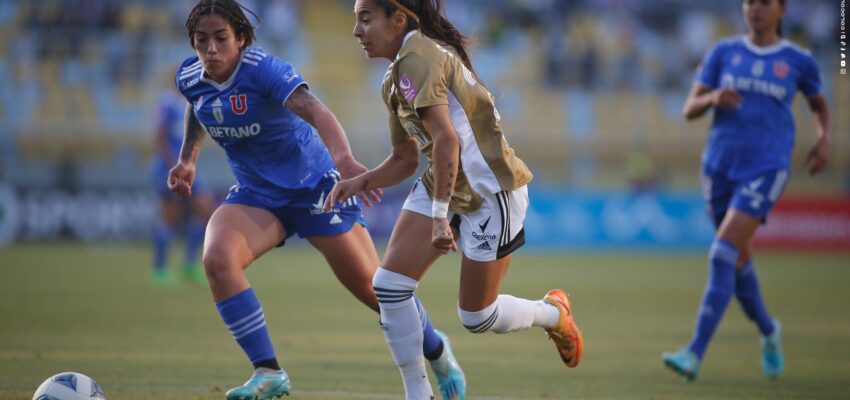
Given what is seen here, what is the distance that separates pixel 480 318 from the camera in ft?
18.9

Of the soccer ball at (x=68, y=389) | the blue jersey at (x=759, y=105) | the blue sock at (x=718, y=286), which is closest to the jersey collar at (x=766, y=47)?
the blue jersey at (x=759, y=105)

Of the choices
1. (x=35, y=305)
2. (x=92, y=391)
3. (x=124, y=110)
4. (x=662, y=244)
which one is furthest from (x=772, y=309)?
(x=124, y=110)

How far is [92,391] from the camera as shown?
5363 millimetres

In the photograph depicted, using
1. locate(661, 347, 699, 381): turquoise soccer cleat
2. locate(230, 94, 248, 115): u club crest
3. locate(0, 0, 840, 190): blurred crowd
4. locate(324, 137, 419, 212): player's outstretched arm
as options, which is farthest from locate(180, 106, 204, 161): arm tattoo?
locate(0, 0, 840, 190): blurred crowd

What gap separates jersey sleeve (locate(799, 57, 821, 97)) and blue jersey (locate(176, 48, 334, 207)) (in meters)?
3.78

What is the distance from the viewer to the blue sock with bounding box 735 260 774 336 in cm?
824

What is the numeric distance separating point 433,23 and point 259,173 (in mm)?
1507

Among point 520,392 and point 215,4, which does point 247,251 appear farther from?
point 520,392

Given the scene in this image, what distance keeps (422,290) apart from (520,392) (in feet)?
26.7

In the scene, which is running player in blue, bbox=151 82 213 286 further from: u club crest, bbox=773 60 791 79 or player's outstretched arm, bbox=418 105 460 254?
player's outstretched arm, bbox=418 105 460 254

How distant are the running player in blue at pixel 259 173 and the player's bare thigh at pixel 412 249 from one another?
0.37 m

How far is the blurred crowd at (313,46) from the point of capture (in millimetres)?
22641

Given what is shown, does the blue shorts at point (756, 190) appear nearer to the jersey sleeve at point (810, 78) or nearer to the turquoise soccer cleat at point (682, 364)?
the jersey sleeve at point (810, 78)

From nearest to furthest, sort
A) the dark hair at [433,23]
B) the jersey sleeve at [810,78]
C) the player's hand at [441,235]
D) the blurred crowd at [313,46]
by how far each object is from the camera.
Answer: the player's hand at [441,235] → the dark hair at [433,23] → the jersey sleeve at [810,78] → the blurred crowd at [313,46]
